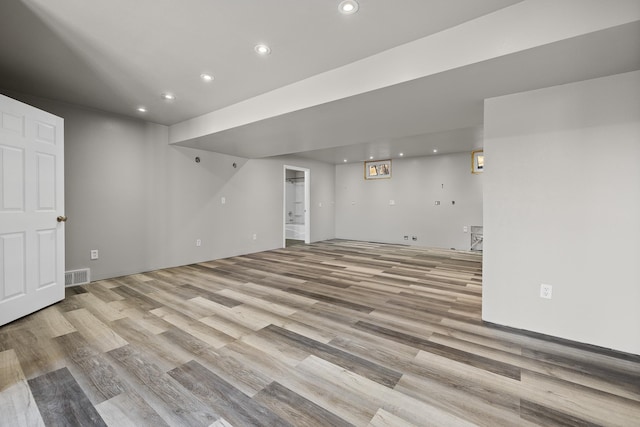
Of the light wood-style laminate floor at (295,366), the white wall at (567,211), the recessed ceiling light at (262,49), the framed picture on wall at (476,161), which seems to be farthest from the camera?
the framed picture on wall at (476,161)

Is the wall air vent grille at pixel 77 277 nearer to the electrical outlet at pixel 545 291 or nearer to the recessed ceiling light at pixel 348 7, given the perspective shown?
the recessed ceiling light at pixel 348 7

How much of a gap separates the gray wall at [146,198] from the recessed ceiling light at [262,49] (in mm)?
2946

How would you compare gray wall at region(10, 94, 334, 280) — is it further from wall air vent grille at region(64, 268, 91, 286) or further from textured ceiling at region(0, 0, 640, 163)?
textured ceiling at region(0, 0, 640, 163)

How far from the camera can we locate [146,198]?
14.4ft

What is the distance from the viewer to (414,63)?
2.17m

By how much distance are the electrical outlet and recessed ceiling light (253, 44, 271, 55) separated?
308cm

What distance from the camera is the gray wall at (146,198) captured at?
12.1 ft

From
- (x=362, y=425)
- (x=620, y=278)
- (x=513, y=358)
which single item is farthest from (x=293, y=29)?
(x=620, y=278)

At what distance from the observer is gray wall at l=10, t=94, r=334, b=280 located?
370cm

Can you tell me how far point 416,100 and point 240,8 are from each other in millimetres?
1689

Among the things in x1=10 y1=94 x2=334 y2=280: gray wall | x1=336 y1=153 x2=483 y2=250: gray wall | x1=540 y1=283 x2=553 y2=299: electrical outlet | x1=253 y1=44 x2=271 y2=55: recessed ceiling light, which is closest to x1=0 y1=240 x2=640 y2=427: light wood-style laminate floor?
x1=540 y1=283 x2=553 y2=299: electrical outlet

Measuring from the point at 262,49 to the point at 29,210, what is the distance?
2730 mm

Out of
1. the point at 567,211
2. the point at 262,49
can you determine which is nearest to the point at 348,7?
the point at 262,49

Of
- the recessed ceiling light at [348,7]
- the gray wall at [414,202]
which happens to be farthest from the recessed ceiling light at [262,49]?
the gray wall at [414,202]
